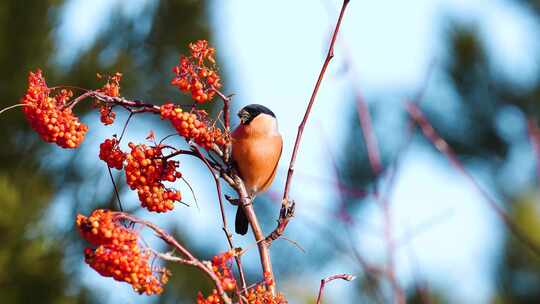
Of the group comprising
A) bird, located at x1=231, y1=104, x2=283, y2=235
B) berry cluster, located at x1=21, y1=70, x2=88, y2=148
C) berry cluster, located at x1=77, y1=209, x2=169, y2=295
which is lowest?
berry cluster, located at x1=77, y1=209, x2=169, y2=295

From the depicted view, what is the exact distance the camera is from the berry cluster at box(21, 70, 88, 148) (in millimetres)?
934

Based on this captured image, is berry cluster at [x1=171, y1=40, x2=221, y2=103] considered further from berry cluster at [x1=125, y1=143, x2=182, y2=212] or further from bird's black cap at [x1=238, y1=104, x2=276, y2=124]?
bird's black cap at [x1=238, y1=104, x2=276, y2=124]

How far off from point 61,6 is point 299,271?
2.13 metres

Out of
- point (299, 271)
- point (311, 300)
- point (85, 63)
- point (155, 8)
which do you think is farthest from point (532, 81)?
point (311, 300)

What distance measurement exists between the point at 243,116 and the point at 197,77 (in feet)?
2.10

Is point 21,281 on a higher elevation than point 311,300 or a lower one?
higher

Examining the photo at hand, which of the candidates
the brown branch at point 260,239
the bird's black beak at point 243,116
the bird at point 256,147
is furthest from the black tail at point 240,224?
the brown branch at point 260,239

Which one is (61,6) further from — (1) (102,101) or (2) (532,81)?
(2) (532,81)

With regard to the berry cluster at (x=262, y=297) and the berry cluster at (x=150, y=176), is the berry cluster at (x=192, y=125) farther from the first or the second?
the berry cluster at (x=262, y=297)

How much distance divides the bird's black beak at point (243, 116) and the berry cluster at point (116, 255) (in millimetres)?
776

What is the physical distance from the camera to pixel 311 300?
2650 millimetres

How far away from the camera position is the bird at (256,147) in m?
1.63

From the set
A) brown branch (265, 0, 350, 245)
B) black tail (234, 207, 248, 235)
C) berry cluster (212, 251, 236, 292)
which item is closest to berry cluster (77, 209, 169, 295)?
berry cluster (212, 251, 236, 292)

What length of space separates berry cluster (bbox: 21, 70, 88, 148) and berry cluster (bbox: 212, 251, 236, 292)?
0.22 m
